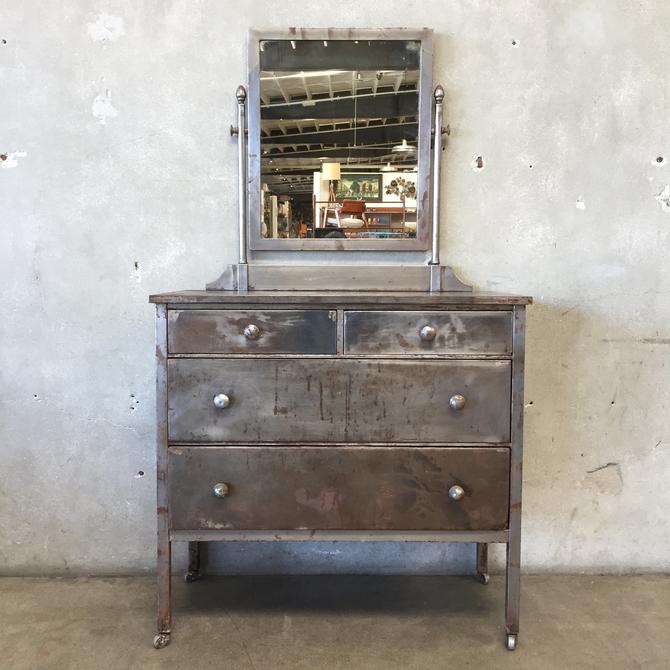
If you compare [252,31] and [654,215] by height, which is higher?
[252,31]

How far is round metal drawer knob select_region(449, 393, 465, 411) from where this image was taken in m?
1.95

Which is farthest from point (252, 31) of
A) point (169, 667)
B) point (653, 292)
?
point (169, 667)

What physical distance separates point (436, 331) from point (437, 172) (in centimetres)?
81

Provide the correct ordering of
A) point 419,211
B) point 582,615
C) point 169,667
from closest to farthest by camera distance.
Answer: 1. point 169,667
2. point 582,615
3. point 419,211

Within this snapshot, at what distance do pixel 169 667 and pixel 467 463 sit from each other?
121cm

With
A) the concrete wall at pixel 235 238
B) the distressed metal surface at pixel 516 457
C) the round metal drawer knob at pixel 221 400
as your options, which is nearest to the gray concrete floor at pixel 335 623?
the concrete wall at pixel 235 238

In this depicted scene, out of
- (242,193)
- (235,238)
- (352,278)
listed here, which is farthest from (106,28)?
(352,278)

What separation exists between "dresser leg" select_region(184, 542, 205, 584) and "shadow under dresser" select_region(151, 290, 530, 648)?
0.57 meters

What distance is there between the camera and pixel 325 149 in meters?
2.39

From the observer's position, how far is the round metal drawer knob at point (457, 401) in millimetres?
1953

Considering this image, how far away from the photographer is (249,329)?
195 cm

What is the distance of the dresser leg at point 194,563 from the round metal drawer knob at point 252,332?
3.68 feet

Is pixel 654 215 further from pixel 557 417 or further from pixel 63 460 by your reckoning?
pixel 63 460

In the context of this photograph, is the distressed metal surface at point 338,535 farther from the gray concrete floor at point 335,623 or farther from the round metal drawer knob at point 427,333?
the round metal drawer knob at point 427,333
